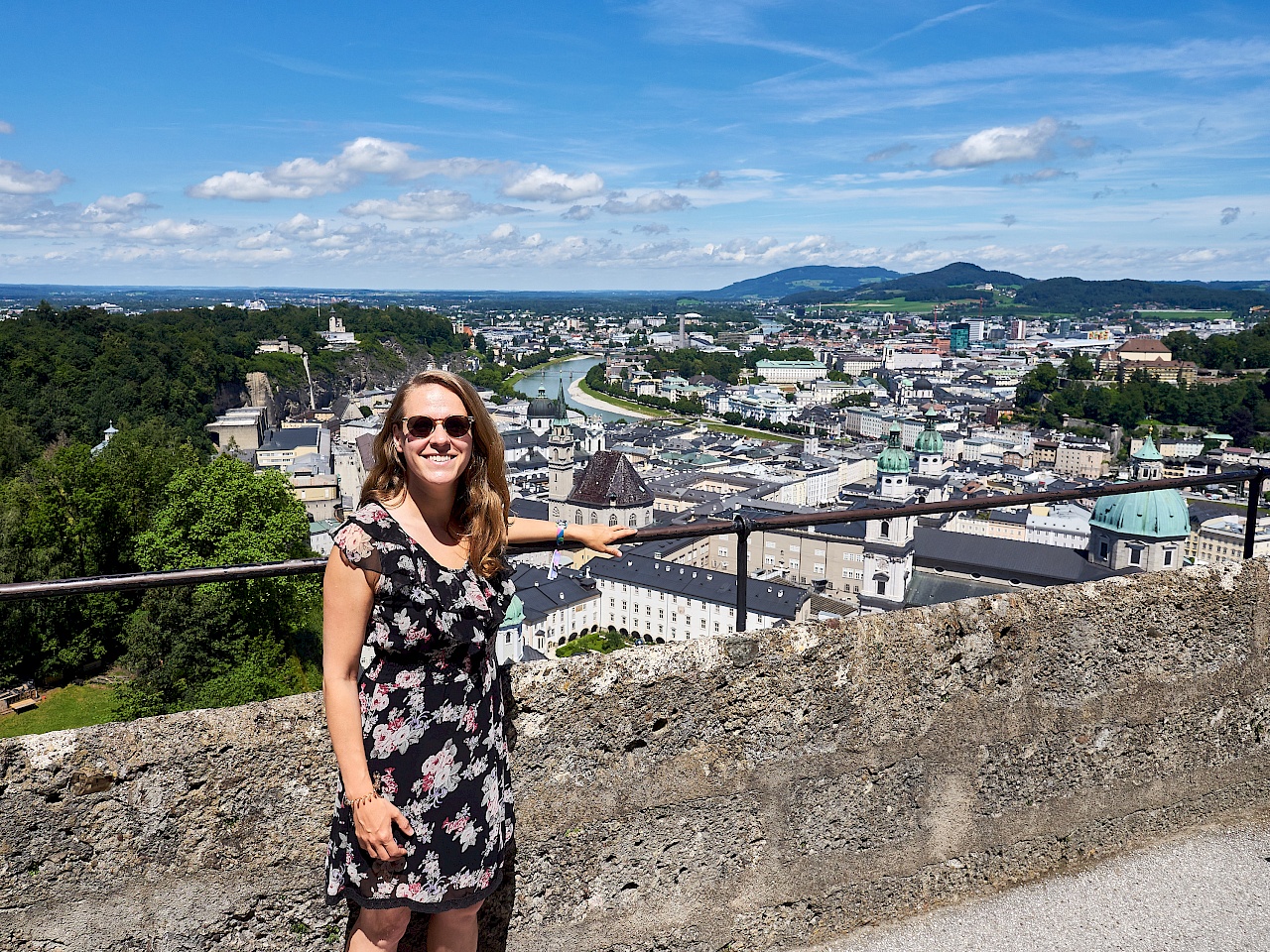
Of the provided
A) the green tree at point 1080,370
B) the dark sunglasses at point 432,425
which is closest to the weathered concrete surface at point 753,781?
the dark sunglasses at point 432,425

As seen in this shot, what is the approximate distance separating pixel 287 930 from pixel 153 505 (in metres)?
21.0

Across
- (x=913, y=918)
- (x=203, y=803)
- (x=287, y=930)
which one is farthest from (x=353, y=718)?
(x=913, y=918)

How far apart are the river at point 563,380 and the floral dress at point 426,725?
290ft

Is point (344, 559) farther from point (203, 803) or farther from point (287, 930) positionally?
point (287, 930)

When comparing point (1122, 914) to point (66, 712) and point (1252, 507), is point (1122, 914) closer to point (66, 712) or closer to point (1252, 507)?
point (1252, 507)

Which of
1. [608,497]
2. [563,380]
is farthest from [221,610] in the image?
[563,380]

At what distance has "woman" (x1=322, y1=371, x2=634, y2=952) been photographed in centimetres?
183

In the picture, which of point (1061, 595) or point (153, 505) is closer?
point (1061, 595)

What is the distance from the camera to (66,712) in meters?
15.8

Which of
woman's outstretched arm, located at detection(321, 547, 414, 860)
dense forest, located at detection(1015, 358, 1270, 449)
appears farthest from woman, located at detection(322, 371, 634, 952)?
dense forest, located at detection(1015, 358, 1270, 449)

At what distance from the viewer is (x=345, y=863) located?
196 centimetres

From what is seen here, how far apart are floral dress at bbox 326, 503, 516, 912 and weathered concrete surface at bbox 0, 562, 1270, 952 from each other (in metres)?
0.43

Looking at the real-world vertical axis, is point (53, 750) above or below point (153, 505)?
above

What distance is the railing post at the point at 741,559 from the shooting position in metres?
2.60
